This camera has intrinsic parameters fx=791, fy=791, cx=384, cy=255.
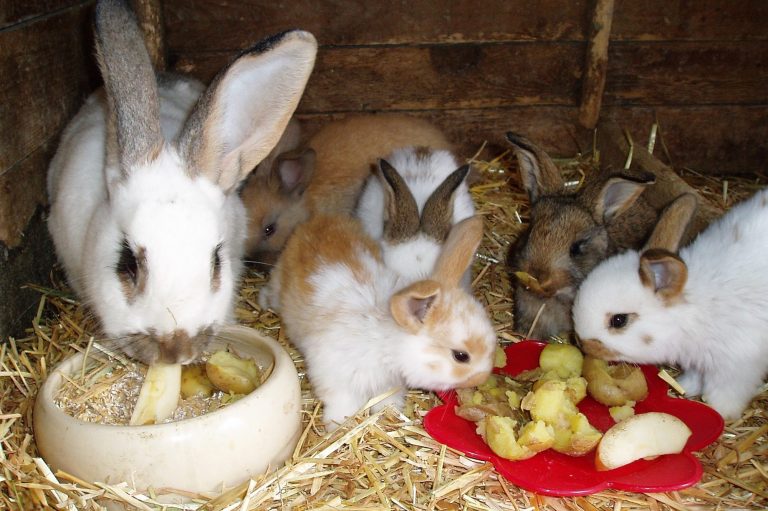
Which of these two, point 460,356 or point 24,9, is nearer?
point 460,356

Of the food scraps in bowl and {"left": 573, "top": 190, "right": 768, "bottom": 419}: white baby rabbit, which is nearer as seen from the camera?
the food scraps in bowl

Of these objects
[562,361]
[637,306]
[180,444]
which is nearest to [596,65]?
[637,306]

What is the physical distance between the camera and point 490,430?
2580 millimetres

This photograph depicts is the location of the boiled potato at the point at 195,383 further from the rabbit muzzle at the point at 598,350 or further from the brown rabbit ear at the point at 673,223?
the brown rabbit ear at the point at 673,223

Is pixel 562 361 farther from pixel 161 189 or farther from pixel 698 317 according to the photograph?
pixel 161 189

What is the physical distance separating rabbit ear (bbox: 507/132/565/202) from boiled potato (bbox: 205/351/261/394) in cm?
156

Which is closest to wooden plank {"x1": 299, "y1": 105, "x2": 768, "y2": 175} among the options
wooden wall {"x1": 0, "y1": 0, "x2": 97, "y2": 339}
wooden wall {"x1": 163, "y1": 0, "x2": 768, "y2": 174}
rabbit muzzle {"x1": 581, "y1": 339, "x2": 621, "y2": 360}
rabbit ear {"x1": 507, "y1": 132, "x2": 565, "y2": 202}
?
wooden wall {"x1": 163, "y1": 0, "x2": 768, "y2": 174}

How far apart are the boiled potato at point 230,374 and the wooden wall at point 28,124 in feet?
3.18

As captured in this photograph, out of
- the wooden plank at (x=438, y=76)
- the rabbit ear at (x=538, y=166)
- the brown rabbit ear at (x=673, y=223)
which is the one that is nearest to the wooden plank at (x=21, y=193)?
the wooden plank at (x=438, y=76)

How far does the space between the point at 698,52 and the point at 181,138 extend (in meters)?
3.18

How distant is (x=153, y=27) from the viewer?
4.03m

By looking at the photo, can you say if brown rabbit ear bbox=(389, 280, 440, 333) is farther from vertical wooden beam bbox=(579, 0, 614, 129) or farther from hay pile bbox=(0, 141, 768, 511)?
vertical wooden beam bbox=(579, 0, 614, 129)

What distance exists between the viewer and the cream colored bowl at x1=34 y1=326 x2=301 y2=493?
7.35 feet

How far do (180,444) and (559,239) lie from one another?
175 centimetres
